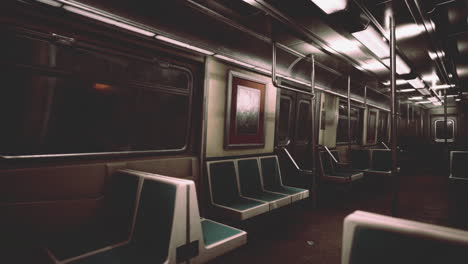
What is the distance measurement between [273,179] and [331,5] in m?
2.90

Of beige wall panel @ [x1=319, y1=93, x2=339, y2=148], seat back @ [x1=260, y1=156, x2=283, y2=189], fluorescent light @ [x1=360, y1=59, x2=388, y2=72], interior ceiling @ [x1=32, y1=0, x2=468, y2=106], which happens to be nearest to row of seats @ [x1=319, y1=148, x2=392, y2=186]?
beige wall panel @ [x1=319, y1=93, x2=339, y2=148]

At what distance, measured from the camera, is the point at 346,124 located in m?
7.72

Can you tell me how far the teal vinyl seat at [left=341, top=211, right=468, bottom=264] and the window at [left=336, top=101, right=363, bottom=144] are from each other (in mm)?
6406

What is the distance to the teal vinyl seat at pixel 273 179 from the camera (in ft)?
13.5

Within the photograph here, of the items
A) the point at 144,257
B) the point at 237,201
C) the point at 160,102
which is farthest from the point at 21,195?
the point at 160,102

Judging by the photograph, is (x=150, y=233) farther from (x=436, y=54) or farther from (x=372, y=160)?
(x=372, y=160)

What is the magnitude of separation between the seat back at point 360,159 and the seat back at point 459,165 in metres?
1.91

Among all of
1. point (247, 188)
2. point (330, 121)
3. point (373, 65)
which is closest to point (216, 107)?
point (247, 188)

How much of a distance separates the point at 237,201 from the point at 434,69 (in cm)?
514

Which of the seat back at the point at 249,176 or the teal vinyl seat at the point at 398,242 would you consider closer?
the teal vinyl seat at the point at 398,242

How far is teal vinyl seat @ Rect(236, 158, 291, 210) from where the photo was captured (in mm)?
3674

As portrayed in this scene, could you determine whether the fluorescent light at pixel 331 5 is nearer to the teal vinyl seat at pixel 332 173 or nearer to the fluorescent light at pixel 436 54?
the fluorescent light at pixel 436 54

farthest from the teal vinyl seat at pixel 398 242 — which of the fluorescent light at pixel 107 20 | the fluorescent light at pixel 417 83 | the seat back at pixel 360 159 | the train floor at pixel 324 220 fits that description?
the seat back at pixel 360 159

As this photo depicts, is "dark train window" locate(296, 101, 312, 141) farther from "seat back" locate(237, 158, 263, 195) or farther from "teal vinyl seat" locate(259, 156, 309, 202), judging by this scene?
"seat back" locate(237, 158, 263, 195)
